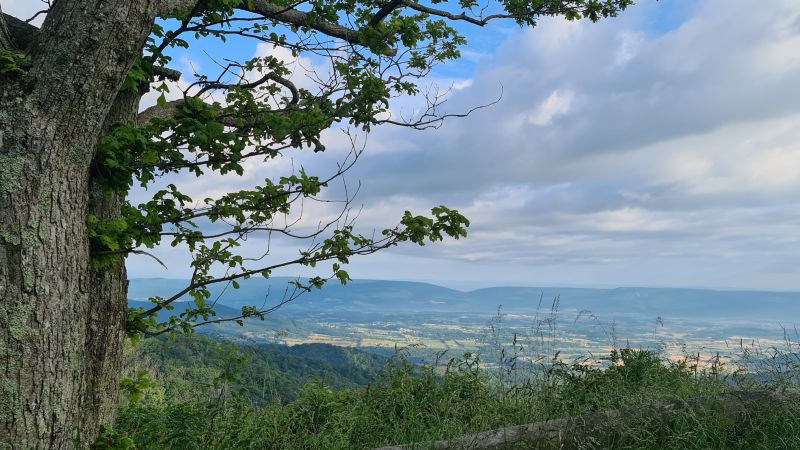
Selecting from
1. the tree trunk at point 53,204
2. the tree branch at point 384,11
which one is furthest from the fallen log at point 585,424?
the tree branch at point 384,11

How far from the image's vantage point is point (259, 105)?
7145mm

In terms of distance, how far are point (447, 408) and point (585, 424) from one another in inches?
67.3

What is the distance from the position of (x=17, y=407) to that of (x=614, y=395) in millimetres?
6448

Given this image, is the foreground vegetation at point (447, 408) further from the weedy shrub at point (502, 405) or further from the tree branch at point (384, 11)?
the tree branch at point (384, 11)

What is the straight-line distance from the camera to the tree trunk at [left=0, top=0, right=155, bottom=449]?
4570 mm

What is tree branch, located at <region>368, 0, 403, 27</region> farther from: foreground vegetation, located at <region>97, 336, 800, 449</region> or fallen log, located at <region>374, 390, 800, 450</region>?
fallen log, located at <region>374, 390, 800, 450</region>

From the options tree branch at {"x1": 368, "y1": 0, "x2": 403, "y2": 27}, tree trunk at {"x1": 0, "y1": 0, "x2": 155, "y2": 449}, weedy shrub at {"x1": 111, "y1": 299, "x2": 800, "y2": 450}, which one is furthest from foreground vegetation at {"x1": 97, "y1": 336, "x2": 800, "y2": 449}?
tree branch at {"x1": 368, "y1": 0, "x2": 403, "y2": 27}

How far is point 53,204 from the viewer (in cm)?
473

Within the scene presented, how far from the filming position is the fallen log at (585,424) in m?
5.73

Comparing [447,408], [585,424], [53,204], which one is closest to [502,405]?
[447,408]

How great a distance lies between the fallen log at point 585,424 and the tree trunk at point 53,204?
2909mm

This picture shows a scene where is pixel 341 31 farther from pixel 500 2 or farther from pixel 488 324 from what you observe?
pixel 488 324

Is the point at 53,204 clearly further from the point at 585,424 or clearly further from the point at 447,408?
the point at 585,424

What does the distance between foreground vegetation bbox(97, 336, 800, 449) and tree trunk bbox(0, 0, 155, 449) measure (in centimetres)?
94
